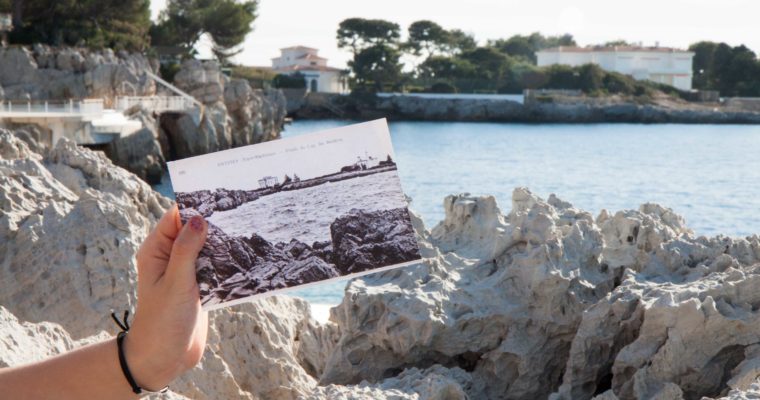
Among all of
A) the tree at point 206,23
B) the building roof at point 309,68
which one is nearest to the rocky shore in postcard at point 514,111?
the building roof at point 309,68

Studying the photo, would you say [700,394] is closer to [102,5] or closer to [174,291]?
[174,291]

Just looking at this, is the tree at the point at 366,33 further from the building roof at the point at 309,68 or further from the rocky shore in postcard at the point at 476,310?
the rocky shore in postcard at the point at 476,310

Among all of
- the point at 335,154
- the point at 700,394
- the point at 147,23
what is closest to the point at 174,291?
the point at 335,154

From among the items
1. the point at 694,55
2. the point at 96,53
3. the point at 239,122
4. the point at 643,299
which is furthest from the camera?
the point at 694,55

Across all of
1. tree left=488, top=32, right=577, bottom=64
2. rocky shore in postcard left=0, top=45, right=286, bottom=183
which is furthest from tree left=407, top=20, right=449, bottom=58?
rocky shore in postcard left=0, top=45, right=286, bottom=183

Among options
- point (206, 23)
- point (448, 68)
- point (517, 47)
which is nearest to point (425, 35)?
point (448, 68)

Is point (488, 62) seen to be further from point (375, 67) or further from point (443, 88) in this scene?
point (375, 67)
